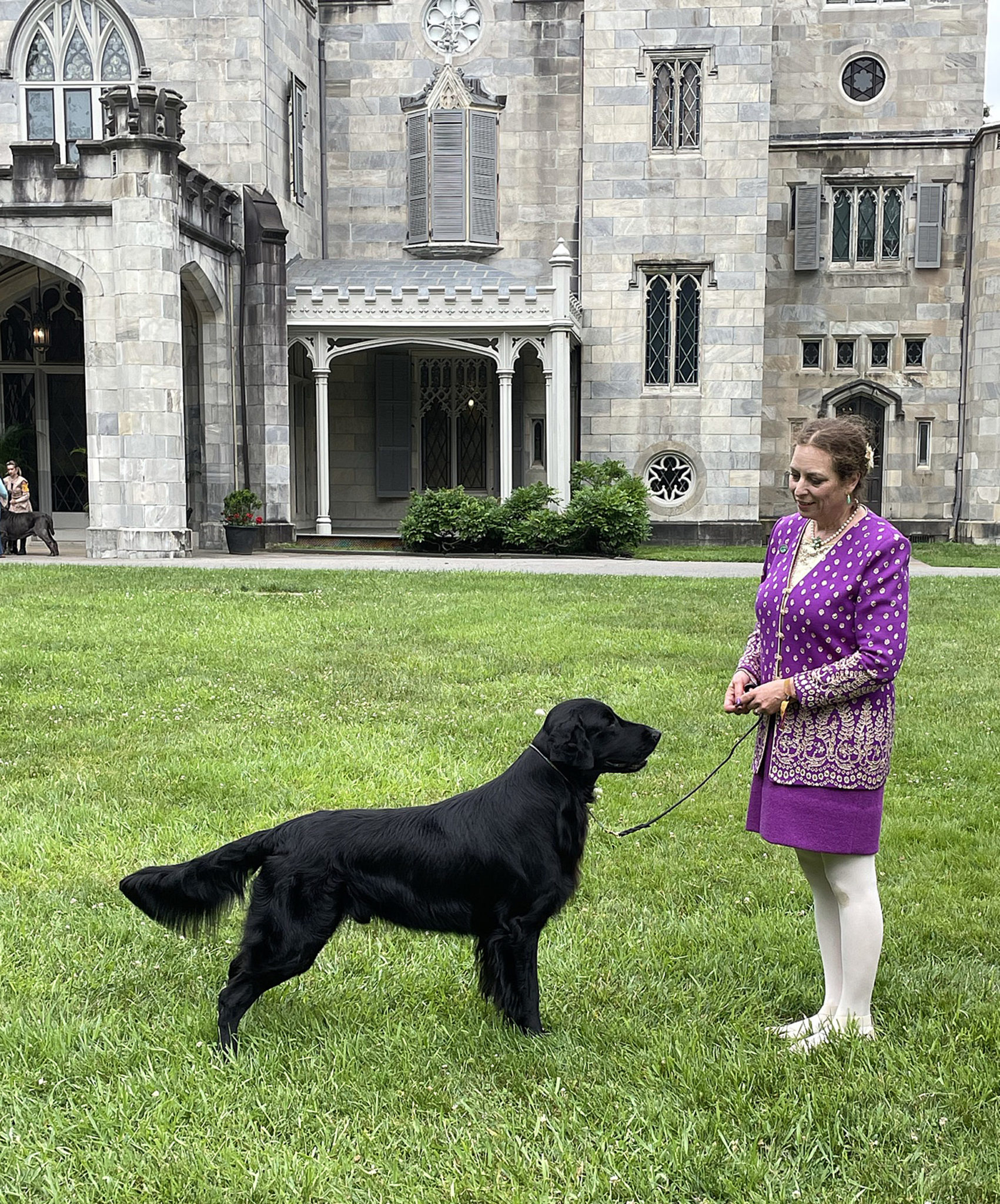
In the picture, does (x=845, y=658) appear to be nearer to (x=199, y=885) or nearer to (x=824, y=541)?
(x=824, y=541)

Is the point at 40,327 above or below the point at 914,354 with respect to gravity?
above

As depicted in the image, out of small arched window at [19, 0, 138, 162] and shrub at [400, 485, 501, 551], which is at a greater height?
small arched window at [19, 0, 138, 162]

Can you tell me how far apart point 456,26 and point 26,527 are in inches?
558

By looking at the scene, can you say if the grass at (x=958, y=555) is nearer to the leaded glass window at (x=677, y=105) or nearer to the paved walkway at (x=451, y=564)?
the paved walkway at (x=451, y=564)

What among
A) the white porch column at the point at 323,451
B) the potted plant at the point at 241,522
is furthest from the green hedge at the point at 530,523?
the potted plant at the point at 241,522

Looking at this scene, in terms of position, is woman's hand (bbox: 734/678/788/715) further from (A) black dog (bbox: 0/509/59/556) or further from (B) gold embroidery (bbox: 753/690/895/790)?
(A) black dog (bbox: 0/509/59/556)

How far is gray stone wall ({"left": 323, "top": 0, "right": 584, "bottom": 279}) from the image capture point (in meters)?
25.0

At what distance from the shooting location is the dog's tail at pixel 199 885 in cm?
362

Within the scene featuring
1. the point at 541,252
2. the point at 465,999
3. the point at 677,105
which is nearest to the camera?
the point at 465,999

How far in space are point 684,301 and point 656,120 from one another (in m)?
3.61

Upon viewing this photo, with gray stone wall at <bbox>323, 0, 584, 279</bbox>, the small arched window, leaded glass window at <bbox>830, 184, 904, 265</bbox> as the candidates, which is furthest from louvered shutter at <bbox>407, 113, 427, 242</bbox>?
leaded glass window at <bbox>830, 184, 904, 265</bbox>

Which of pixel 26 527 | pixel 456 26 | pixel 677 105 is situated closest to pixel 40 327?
pixel 26 527

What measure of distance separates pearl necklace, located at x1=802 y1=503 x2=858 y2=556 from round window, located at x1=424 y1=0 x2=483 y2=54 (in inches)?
955

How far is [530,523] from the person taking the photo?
20594 mm
